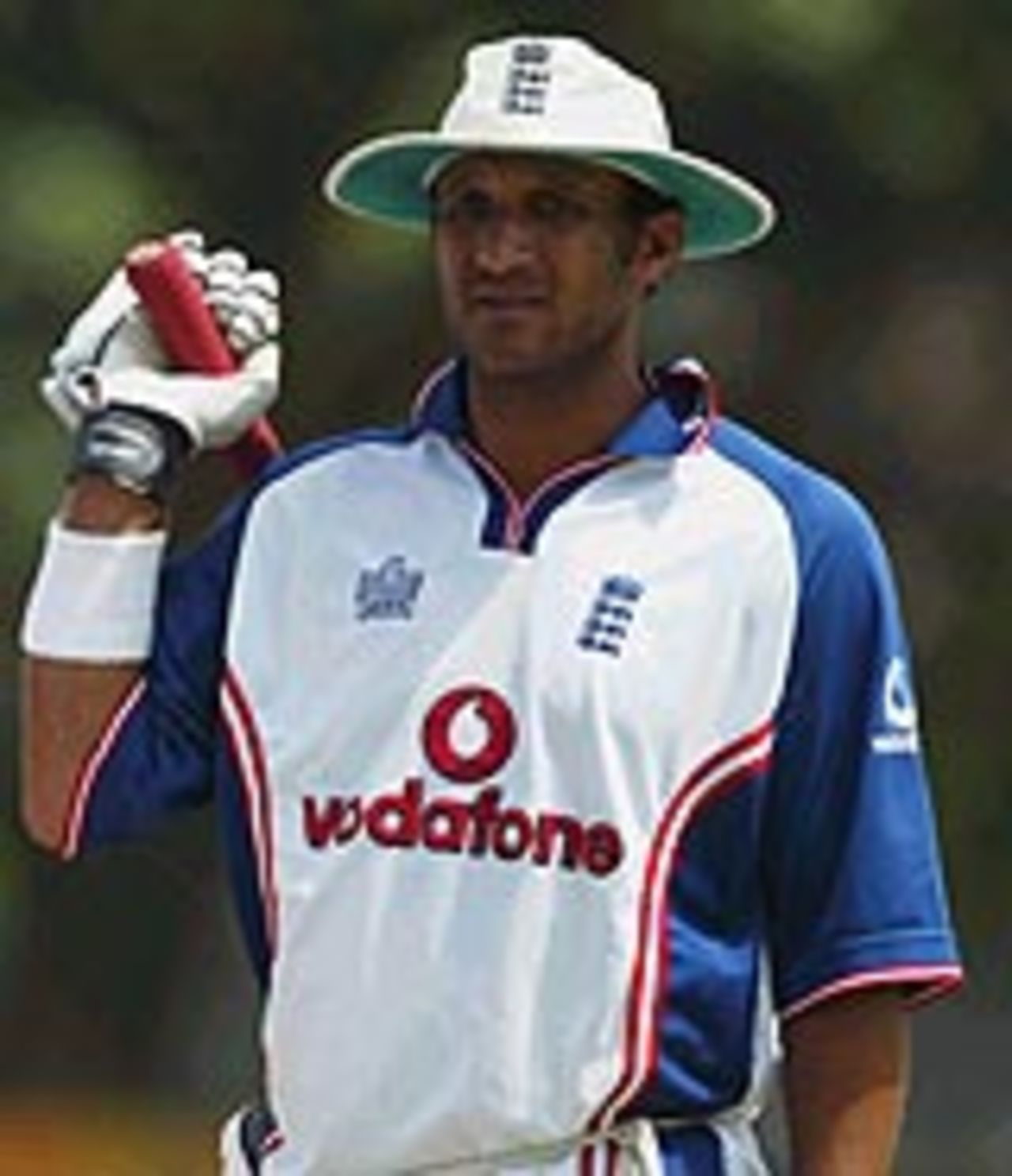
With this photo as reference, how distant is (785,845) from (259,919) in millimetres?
387

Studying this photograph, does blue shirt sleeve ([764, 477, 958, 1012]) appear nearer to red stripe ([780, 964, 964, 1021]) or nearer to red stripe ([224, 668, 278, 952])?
red stripe ([780, 964, 964, 1021])

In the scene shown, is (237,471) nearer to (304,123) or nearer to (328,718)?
(328,718)

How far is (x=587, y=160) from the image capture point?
13.1 feet

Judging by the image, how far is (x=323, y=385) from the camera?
8.04 metres

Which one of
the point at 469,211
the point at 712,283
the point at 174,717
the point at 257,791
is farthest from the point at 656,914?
the point at 712,283

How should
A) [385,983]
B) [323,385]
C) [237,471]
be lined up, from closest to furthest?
[385,983] → [237,471] → [323,385]

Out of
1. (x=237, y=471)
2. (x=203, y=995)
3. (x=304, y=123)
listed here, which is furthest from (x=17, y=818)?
(x=237, y=471)

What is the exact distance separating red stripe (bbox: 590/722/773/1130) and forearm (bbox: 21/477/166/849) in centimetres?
44

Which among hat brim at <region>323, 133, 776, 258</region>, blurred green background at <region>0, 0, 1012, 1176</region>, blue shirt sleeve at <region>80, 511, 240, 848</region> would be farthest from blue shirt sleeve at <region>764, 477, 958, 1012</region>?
blurred green background at <region>0, 0, 1012, 1176</region>

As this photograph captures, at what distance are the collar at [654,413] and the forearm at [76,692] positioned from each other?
0.74 ft

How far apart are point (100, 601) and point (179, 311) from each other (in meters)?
0.24

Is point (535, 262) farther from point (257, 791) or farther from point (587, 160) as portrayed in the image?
point (257, 791)

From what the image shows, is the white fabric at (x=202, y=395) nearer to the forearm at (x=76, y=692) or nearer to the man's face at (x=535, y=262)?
the forearm at (x=76, y=692)

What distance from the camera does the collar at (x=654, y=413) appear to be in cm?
404
